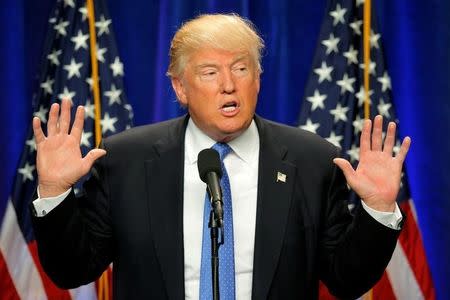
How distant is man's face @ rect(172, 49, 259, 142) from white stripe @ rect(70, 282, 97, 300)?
176cm

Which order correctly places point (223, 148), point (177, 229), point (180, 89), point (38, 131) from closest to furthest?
point (38, 131)
point (177, 229)
point (223, 148)
point (180, 89)

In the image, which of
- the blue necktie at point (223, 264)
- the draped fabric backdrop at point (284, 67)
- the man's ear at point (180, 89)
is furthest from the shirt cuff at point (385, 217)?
the draped fabric backdrop at point (284, 67)

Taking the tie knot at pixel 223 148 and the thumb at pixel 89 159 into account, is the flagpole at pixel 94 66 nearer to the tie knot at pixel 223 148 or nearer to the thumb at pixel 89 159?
the tie knot at pixel 223 148

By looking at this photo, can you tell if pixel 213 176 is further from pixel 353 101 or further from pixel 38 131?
pixel 353 101

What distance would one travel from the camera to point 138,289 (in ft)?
7.77

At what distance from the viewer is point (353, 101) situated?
13.0 feet

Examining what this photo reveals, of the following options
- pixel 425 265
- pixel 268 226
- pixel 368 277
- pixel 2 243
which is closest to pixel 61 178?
pixel 268 226

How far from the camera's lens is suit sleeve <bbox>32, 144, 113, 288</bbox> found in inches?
88.4

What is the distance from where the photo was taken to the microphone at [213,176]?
1822 mm

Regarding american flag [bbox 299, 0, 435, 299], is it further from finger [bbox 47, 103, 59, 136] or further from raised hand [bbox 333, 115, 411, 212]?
finger [bbox 47, 103, 59, 136]

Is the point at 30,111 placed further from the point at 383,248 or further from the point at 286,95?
the point at 383,248

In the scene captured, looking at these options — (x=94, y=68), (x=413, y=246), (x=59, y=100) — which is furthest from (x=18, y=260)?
(x=413, y=246)

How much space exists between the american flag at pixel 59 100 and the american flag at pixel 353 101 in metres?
1.04

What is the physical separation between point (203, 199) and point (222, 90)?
1.16ft
